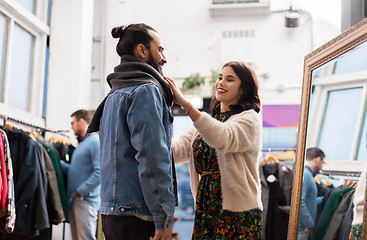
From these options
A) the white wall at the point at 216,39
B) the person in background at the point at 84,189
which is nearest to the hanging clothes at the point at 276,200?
the person in background at the point at 84,189

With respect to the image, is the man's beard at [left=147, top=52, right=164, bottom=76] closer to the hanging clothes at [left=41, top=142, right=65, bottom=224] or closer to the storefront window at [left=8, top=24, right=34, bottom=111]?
the hanging clothes at [left=41, top=142, right=65, bottom=224]

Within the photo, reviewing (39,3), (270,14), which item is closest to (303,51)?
(270,14)

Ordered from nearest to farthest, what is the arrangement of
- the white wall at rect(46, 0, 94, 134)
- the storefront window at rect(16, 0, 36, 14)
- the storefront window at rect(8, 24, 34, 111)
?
the storefront window at rect(8, 24, 34, 111)
the storefront window at rect(16, 0, 36, 14)
the white wall at rect(46, 0, 94, 134)

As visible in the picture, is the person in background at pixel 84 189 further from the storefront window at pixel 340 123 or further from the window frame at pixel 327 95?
the storefront window at pixel 340 123

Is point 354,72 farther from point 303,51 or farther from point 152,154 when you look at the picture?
point 303,51

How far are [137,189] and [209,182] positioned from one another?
22.6 inches

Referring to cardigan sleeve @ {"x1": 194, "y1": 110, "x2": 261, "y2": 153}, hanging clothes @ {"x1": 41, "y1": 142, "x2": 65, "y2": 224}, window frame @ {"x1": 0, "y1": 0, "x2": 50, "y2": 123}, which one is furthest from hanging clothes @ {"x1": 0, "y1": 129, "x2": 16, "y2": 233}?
cardigan sleeve @ {"x1": 194, "y1": 110, "x2": 261, "y2": 153}

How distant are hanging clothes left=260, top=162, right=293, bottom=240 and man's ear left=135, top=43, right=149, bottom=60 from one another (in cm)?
292

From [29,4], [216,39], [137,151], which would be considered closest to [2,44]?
[29,4]

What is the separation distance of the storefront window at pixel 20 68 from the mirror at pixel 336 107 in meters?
3.70

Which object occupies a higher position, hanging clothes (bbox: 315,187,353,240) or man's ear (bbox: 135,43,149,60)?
man's ear (bbox: 135,43,149,60)

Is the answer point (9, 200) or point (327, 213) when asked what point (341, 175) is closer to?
point (327, 213)

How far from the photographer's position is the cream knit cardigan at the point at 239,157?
207 cm

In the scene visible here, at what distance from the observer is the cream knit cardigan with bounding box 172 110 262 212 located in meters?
2.07
